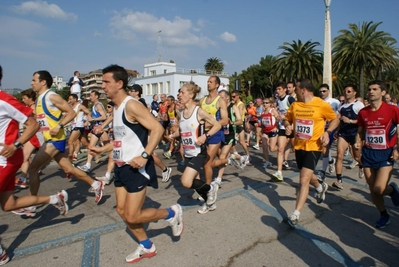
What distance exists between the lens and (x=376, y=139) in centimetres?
453

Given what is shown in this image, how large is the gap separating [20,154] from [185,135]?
89.4 inches

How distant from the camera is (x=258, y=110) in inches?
507

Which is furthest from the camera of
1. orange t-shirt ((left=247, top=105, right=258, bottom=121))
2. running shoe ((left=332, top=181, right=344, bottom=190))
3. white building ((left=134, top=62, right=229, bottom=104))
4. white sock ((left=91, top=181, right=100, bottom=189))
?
white building ((left=134, top=62, right=229, bottom=104))

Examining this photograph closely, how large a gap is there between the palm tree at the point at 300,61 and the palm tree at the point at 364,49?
7.86 meters

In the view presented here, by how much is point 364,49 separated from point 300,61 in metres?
10.9

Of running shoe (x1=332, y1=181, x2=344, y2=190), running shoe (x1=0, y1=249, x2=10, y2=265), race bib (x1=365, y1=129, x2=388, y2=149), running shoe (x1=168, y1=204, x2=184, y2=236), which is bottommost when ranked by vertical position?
running shoe (x1=332, y1=181, x2=344, y2=190)

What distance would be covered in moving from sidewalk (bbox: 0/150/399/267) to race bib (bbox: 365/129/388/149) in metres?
→ 1.14

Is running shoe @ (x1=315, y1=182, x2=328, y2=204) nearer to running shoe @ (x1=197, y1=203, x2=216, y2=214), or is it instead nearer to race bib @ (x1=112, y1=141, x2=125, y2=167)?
running shoe @ (x1=197, y1=203, x2=216, y2=214)

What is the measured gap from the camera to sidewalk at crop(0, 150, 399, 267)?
3.47 m

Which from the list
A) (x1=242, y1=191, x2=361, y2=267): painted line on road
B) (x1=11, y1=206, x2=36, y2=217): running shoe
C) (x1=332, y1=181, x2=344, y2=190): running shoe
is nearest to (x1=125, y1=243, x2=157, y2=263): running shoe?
(x1=242, y1=191, x2=361, y2=267): painted line on road

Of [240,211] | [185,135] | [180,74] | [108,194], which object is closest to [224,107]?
[185,135]

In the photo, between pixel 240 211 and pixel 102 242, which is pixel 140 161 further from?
pixel 240 211

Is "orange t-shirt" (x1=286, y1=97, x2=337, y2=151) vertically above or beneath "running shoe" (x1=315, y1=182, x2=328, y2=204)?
above

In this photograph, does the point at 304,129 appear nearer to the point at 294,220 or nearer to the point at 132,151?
the point at 294,220
